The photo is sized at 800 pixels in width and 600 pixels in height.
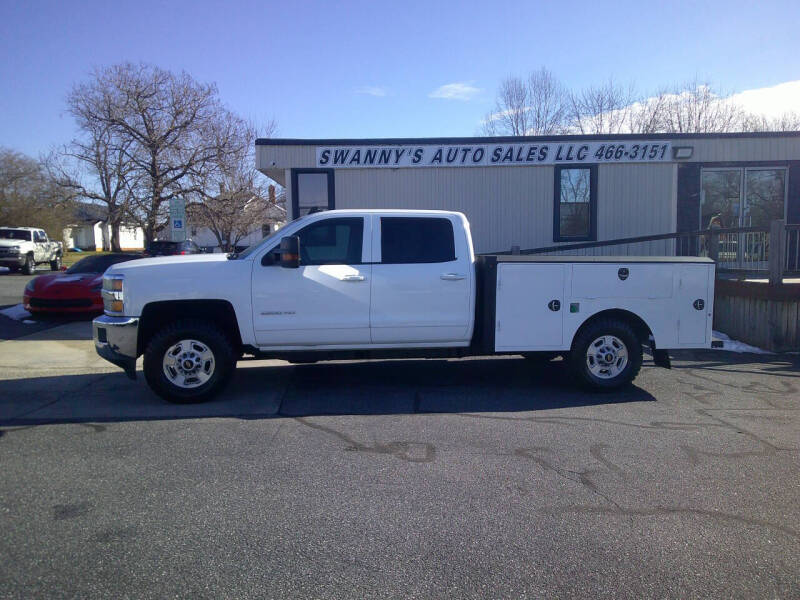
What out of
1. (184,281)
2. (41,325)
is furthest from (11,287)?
(184,281)

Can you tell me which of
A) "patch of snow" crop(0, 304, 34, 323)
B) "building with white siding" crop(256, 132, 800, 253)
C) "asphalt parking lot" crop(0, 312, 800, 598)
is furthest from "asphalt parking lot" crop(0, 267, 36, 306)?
"asphalt parking lot" crop(0, 312, 800, 598)

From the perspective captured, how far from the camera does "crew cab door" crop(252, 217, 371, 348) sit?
6980 mm

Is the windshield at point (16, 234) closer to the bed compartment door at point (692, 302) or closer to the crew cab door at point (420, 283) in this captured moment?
the crew cab door at point (420, 283)

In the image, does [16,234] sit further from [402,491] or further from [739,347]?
[402,491]

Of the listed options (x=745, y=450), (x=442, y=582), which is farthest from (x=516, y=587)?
(x=745, y=450)

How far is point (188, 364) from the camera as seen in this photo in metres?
6.90

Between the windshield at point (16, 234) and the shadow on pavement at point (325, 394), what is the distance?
75.6 feet

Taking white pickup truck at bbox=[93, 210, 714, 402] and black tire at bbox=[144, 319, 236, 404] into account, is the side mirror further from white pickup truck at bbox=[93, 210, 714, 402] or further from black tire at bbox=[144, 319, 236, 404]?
black tire at bbox=[144, 319, 236, 404]

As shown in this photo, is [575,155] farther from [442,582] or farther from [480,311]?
[442,582]

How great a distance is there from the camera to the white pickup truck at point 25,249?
2638cm

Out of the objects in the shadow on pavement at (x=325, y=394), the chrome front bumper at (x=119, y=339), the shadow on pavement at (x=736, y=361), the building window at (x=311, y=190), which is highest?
→ the building window at (x=311, y=190)

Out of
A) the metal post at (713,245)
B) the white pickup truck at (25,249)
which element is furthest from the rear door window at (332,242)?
the white pickup truck at (25,249)

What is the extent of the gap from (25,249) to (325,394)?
81.1ft

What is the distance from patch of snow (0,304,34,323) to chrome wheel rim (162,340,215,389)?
8135 millimetres
